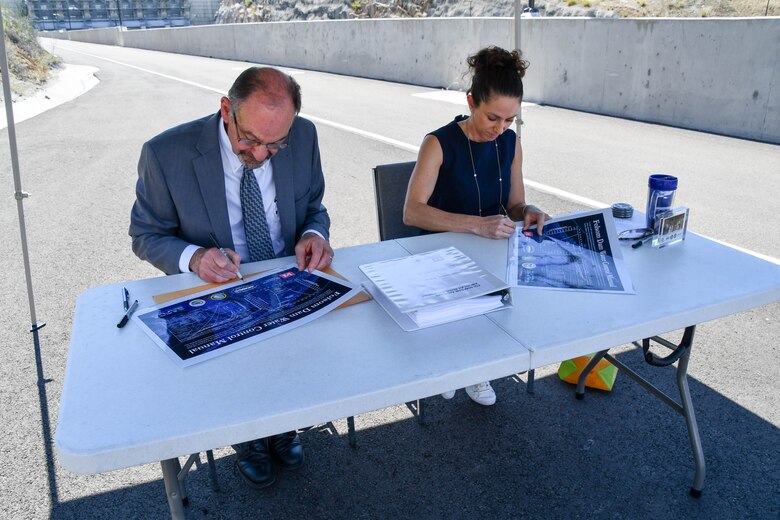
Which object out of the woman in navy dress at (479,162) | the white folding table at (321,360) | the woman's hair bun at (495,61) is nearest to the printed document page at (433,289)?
the white folding table at (321,360)

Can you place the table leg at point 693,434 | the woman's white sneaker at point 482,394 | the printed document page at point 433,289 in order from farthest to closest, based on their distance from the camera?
the woman's white sneaker at point 482,394, the table leg at point 693,434, the printed document page at point 433,289

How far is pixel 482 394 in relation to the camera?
3062 mm

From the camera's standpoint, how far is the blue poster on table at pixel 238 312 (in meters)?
1.71

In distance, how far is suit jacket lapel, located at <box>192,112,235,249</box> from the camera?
242 centimetres

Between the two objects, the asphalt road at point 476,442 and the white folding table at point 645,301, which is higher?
the white folding table at point 645,301

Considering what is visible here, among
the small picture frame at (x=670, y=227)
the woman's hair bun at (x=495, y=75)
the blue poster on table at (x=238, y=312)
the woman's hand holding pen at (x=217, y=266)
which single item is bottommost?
the blue poster on table at (x=238, y=312)

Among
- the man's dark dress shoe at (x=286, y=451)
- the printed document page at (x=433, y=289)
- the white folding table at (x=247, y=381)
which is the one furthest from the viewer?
the man's dark dress shoe at (x=286, y=451)

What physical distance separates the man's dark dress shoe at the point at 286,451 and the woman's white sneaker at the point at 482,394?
90 centimetres

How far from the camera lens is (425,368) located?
1566mm

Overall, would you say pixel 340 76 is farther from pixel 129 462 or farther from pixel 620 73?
pixel 129 462

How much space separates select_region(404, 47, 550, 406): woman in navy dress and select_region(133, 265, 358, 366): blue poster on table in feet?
2.68

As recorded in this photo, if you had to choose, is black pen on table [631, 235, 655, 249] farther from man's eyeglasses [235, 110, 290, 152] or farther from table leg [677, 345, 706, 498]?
man's eyeglasses [235, 110, 290, 152]

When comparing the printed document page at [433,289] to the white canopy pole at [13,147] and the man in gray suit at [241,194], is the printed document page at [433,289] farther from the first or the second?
the white canopy pole at [13,147]

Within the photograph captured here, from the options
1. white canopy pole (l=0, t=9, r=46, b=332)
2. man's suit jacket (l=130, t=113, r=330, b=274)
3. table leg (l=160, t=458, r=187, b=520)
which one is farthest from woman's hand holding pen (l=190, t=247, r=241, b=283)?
white canopy pole (l=0, t=9, r=46, b=332)
